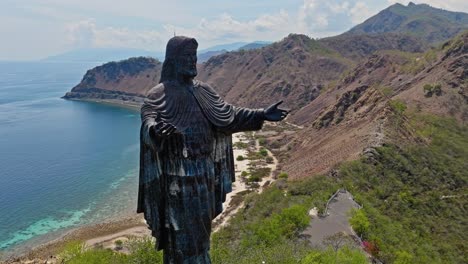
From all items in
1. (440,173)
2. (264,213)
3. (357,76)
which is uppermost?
(357,76)

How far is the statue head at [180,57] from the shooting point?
8211mm

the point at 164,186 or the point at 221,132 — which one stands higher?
the point at 221,132

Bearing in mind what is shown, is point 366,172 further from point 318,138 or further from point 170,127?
point 170,127

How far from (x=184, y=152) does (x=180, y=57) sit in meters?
1.88

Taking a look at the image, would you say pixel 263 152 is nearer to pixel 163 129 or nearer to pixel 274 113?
pixel 274 113

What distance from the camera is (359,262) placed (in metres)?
18.2

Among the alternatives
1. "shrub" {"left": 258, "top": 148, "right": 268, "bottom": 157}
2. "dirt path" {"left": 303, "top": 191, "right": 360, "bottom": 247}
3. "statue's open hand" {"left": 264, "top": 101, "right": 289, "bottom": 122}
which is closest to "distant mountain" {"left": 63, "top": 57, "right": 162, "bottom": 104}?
"shrub" {"left": 258, "top": 148, "right": 268, "bottom": 157}

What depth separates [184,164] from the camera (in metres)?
7.75

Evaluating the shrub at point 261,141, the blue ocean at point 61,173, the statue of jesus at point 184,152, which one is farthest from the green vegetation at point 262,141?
the statue of jesus at point 184,152

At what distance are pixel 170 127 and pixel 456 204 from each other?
31.8 metres

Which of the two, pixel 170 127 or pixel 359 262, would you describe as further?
pixel 359 262

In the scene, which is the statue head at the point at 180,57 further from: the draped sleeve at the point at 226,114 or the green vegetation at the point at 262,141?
the green vegetation at the point at 262,141

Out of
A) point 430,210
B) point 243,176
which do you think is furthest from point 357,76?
point 430,210

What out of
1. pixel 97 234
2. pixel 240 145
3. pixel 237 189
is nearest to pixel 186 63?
pixel 97 234
